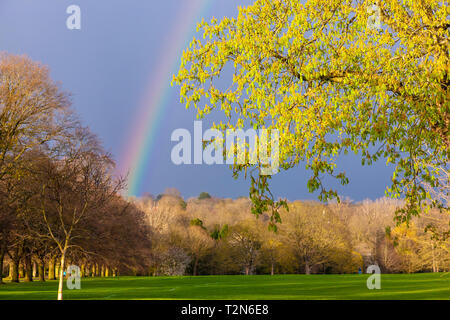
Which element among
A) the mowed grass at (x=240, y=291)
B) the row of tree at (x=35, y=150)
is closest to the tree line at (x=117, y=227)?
the row of tree at (x=35, y=150)

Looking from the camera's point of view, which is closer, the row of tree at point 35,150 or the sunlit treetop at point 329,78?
the sunlit treetop at point 329,78

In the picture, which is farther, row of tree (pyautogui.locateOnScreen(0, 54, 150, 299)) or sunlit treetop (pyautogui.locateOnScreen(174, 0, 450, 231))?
row of tree (pyautogui.locateOnScreen(0, 54, 150, 299))

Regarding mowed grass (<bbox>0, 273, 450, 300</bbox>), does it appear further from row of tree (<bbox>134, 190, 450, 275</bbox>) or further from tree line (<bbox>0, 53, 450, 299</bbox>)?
row of tree (<bbox>134, 190, 450, 275</bbox>)

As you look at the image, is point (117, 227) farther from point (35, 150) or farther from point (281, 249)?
point (281, 249)

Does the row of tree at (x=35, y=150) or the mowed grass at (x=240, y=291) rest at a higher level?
the row of tree at (x=35, y=150)

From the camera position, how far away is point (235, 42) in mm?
11586

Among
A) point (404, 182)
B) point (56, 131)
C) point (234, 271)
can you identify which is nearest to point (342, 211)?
point (234, 271)

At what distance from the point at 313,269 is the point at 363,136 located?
81.0m
